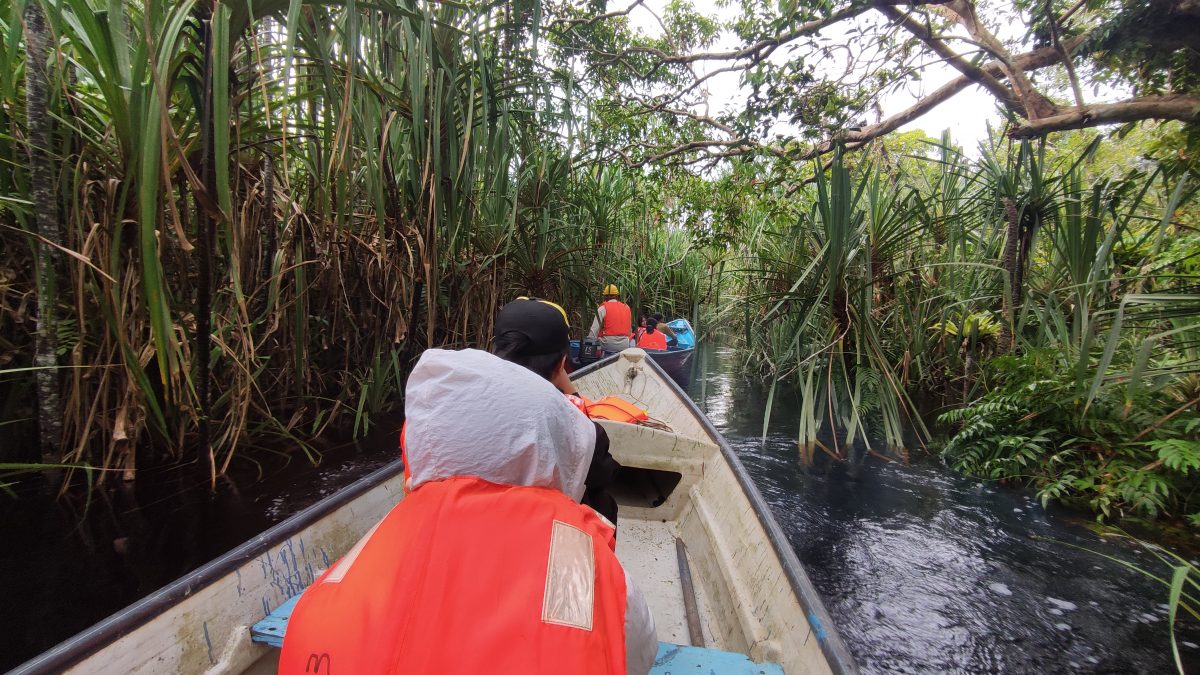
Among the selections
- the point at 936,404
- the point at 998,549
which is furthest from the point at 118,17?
the point at 936,404

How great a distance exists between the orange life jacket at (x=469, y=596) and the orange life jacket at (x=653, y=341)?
7.01 meters

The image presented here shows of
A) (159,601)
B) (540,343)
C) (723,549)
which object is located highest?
(540,343)

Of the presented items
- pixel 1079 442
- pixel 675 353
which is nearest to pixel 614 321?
pixel 675 353

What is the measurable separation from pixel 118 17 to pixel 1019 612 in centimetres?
504

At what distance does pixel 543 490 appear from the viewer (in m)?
1.09

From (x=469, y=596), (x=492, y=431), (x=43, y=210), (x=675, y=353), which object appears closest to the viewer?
(x=469, y=596)

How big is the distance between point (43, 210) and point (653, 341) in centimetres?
666

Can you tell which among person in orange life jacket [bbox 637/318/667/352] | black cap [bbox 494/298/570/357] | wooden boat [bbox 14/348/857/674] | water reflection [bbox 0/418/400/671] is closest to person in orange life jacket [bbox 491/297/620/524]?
black cap [bbox 494/298/570/357]

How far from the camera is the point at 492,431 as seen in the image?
3.51ft

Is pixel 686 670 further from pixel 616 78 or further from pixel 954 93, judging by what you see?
pixel 616 78

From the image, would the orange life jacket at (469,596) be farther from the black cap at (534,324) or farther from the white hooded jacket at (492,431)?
the black cap at (534,324)

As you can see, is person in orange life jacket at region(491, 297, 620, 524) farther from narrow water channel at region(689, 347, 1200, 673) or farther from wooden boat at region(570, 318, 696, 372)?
wooden boat at region(570, 318, 696, 372)

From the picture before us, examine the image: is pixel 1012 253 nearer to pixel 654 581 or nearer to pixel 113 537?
pixel 654 581

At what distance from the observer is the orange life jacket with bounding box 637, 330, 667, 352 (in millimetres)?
8039
